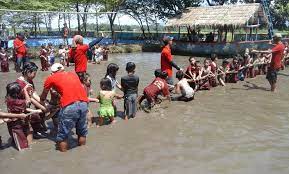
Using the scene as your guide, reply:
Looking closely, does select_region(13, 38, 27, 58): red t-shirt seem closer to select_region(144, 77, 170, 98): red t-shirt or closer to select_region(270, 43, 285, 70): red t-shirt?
select_region(144, 77, 170, 98): red t-shirt

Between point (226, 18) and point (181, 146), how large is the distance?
845 inches

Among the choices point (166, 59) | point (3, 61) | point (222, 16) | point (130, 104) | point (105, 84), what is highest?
point (222, 16)

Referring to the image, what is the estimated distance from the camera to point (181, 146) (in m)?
7.26

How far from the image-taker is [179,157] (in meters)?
6.69

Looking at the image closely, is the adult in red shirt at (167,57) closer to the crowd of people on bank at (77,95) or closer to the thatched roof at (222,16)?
the crowd of people on bank at (77,95)

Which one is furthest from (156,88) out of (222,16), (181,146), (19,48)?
(222,16)

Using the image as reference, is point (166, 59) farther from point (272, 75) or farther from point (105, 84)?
point (272, 75)

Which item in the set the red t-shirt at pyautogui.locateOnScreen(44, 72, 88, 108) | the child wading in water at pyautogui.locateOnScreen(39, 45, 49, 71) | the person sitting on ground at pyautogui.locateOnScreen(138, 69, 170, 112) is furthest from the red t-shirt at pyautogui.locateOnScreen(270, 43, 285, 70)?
the child wading in water at pyautogui.locateOnScreen(39, 45, 49, 71)

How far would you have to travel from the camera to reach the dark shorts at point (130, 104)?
8992mm

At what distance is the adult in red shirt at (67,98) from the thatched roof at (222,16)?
20.9 m

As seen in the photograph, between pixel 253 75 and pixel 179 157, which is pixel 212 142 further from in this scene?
pixel 253 75

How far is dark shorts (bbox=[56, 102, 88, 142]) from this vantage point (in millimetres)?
6703

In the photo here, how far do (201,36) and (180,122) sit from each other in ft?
80.7

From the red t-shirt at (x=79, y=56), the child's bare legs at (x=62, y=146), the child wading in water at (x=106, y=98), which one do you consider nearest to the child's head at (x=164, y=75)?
the child wading in water at (x=106, y=98)
